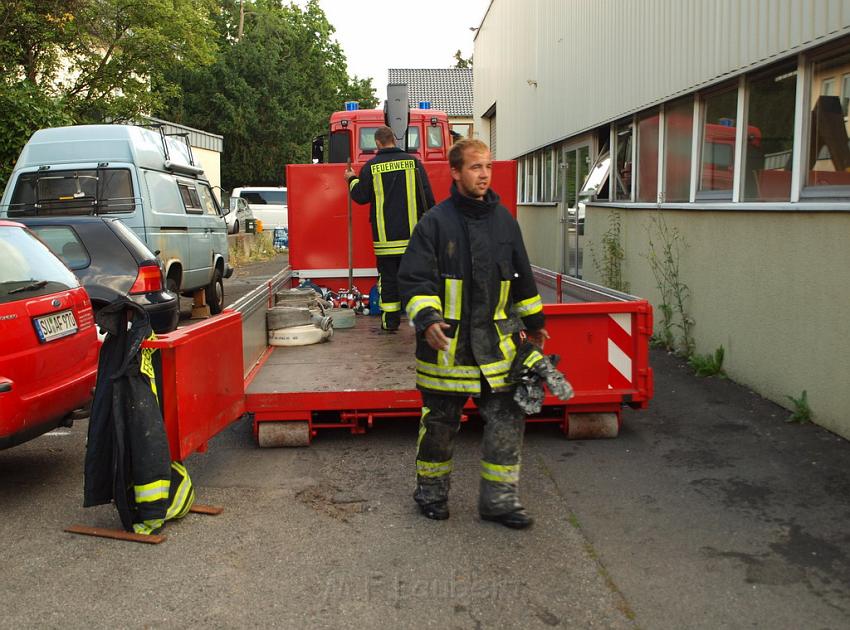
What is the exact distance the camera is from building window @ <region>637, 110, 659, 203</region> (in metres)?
11.1

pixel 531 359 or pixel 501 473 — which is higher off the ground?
pixel 531 359

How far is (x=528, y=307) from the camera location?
4844mm

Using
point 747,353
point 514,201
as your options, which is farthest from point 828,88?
point 514,201

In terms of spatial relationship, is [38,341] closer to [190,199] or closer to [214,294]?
[190,199]

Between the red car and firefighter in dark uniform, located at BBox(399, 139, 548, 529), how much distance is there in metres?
2.25

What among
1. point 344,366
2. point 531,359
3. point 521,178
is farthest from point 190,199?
point 521,178

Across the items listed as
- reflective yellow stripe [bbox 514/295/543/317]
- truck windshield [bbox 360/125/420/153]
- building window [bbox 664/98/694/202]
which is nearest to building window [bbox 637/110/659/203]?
building window [bbox 664/98/694/202]

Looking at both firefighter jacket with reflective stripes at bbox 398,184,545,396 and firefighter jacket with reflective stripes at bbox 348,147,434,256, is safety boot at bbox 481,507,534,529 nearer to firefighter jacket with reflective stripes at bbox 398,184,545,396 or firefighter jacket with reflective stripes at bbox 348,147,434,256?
firefighter jacket with reflective stripes at bbox 398,184,545,396

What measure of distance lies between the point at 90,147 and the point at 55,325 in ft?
24.1

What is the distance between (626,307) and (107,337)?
3372 millimetres

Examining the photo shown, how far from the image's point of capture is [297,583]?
4035 mm

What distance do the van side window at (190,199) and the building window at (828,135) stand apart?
30.3 ft

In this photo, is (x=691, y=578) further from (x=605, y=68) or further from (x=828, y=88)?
(x=605, y=68)

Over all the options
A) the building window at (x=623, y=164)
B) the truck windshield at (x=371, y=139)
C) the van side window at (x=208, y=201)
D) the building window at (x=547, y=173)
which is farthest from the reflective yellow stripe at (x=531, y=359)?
the building window at (x=547, y=173)
